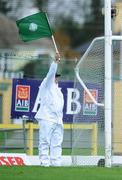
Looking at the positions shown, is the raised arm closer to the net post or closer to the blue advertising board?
the net post

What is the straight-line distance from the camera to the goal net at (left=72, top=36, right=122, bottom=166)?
1773cm

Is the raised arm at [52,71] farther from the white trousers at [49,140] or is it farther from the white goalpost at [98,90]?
the white goalpost at [98,90]

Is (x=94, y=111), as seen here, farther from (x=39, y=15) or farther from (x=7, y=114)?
(x=7, y=114)

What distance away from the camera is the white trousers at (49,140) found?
17.0 m

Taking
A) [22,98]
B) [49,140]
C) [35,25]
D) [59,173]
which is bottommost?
[59,173]

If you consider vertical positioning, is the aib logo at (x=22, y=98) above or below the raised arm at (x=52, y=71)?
below

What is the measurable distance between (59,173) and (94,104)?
259 cm

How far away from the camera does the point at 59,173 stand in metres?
15.4

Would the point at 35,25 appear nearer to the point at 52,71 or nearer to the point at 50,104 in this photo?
the point at 52,71

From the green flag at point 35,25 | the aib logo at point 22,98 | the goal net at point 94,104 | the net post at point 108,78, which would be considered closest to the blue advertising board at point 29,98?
the aib logo at point 22,98

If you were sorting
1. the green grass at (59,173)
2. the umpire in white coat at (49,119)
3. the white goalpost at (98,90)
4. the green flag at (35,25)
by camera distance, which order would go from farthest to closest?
1. the green flag at (35,25)
2. the umpire in white coat at (49,119)
3. the white goalpost at (98,90)
4. the green grass at (59,173)

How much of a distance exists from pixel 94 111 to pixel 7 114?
165 inches

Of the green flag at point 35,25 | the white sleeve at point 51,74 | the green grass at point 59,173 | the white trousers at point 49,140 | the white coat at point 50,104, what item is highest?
the green flag at point 35,25

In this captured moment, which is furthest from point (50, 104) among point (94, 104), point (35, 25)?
point (35, 25)
